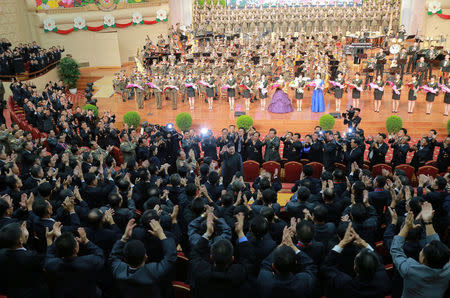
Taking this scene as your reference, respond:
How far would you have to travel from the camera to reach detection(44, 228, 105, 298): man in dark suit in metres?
3.70

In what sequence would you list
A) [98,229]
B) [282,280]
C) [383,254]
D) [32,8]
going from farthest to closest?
[32,8] → [383,254] → [98,229] → [282,280]

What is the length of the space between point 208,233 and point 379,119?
11.7 meters

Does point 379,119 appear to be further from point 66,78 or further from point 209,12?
point 209,12

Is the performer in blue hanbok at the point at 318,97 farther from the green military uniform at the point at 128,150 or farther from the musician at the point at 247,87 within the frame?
the green military uniform at the point at 128,150

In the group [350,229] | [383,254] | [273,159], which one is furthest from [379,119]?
[350,229]

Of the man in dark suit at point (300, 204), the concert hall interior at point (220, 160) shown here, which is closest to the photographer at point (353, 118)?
the concert hall interior at point (220, 160)

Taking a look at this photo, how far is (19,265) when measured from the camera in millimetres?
3848

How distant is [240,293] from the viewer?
11.7ft

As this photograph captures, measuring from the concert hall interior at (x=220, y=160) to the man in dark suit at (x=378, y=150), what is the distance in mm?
42

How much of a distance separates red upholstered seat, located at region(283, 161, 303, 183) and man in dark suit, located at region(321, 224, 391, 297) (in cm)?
545

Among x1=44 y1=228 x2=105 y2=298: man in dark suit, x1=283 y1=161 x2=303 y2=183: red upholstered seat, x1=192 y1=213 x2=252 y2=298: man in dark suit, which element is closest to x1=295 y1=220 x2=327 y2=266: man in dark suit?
x1=192 y1=213 x2=252 y2=298: man in dark suit

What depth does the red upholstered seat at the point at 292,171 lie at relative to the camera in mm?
9195

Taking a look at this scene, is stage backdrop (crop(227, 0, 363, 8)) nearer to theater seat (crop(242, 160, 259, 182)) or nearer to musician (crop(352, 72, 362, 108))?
musician (crop(352, 72, 362, 108))

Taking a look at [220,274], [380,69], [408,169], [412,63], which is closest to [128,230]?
[220,274]
